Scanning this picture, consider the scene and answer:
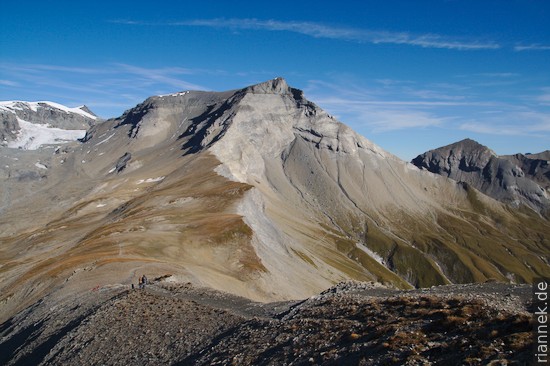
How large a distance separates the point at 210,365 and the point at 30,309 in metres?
39.6

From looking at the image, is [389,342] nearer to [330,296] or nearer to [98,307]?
[330,296]

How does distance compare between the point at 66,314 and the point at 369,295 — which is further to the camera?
the point at 66,314

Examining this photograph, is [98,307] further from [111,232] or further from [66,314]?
[111,232]

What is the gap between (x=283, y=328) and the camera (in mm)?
28625

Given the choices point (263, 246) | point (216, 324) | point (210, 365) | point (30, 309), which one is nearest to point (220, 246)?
point (263, 246)

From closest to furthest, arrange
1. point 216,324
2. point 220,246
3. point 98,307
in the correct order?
point 216,324, point 98,307, point 220,246

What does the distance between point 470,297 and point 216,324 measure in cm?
1904

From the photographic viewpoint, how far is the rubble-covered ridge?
1975 cm

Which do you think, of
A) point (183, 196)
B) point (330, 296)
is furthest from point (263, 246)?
point (330, 296)

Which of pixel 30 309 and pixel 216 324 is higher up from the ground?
pixel 216 324

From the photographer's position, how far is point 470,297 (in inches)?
1013

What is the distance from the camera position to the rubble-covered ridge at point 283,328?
64.8 feet

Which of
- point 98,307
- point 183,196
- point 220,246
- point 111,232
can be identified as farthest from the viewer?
point 183,196

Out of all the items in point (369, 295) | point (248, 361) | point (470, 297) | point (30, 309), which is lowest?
point (30, 309)
